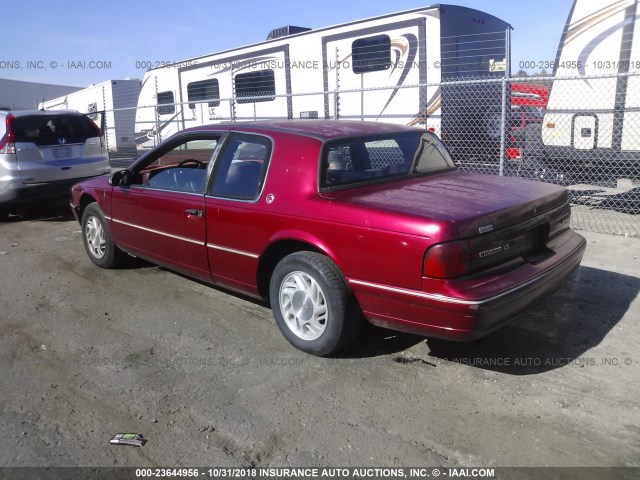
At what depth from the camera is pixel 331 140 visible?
376cm

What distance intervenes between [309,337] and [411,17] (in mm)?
7002

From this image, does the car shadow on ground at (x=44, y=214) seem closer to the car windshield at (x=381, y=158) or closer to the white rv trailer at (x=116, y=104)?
the car windshield at (x=381, y=158)

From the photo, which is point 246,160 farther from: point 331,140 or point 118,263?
point 118,263

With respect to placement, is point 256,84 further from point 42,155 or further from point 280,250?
point 280,250

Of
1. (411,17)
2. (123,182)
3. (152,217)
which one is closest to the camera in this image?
(152,217)

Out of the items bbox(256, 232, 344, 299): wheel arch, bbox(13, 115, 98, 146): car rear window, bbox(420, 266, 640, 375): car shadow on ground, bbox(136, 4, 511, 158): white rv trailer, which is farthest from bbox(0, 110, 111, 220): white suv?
bbox(420, 266, 640, 375): car shadow on ground

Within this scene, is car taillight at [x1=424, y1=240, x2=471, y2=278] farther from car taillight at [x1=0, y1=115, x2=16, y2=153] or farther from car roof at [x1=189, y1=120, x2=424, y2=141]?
car taillight at [x1=0, y1=115, x2=16, y2=153]

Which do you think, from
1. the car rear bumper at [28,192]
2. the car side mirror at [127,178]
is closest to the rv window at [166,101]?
the car rear bumper at [28,192]

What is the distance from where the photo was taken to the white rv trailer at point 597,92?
23.2 feet

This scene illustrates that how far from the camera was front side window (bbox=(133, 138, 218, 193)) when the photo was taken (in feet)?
14.7

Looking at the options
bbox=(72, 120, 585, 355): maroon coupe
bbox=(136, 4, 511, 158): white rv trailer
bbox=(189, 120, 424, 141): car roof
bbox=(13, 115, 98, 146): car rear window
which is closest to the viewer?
bbox=(72, 120, 585, 355): maroon coupe

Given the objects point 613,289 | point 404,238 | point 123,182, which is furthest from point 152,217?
point 613,289

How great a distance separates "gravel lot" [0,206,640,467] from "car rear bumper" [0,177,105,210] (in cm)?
364

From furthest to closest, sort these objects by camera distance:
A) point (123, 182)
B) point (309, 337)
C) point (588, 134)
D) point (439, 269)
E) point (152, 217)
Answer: point (588, 134)
point (123, 182)
point (152, 217)
point (309, 337)
point (439, 269)
